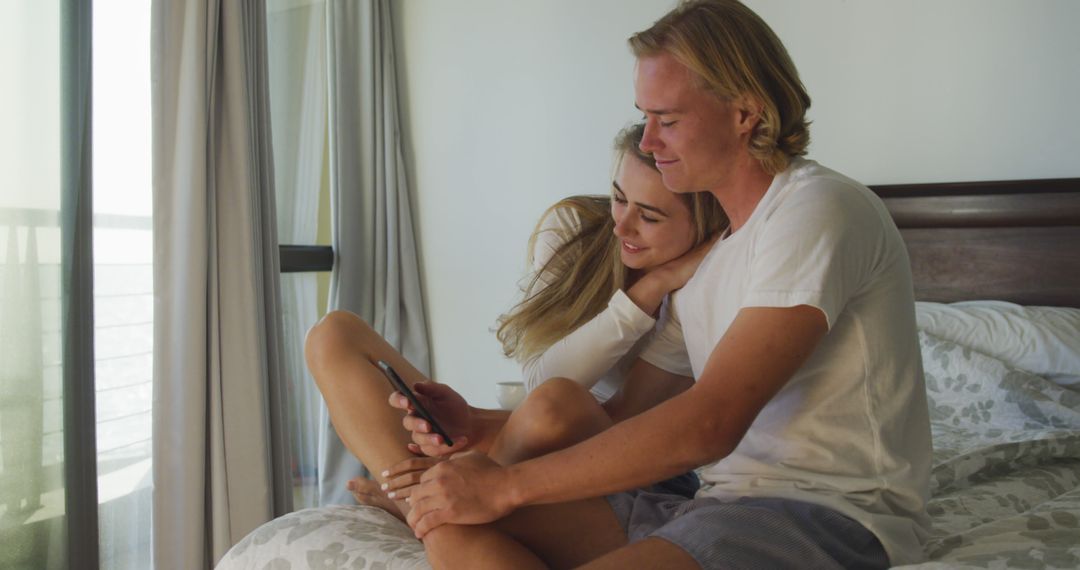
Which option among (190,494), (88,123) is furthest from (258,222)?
(190,494)

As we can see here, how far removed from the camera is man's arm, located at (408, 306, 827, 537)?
1115mm

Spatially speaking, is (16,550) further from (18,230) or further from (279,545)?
(279,545)

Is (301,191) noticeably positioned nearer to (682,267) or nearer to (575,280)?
(575,280)

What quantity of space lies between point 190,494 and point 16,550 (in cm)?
44

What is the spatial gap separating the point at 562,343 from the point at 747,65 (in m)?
0.68

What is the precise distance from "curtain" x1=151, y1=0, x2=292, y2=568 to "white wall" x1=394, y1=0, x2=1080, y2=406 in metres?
1.07

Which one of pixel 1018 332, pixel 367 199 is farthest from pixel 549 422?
pixel 367 199

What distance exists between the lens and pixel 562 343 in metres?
1.79

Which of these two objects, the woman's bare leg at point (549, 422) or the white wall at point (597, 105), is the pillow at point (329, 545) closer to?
the woman's bare leg at point (549, 422)

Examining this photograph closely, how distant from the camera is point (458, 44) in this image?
144 inches

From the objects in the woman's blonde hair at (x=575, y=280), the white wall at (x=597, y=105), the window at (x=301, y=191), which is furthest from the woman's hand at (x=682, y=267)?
the window at (x=301, y=191)

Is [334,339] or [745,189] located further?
[334,339]

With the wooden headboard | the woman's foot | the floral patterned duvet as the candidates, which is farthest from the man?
the wooden headboard

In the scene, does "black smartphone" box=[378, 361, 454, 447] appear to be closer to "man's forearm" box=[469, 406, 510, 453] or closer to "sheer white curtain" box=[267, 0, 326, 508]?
"man's forearm" box=[469, 406, 510, 453]
